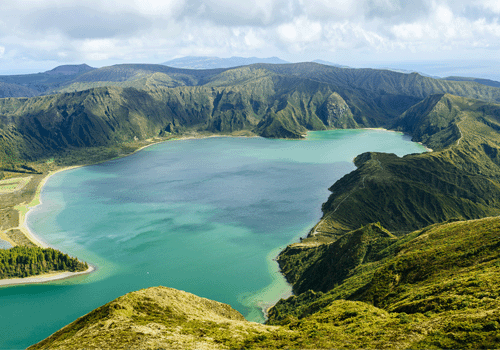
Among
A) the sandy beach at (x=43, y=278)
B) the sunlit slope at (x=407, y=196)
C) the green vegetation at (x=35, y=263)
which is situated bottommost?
the sandy beach at (x=43, y=278)

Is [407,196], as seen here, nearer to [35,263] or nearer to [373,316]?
[373,316]

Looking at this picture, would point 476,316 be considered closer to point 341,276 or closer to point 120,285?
point 341,276

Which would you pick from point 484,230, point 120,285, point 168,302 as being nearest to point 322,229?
point 484,230

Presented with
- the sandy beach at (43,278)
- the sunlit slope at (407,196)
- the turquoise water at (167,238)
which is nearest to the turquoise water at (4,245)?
the turquoise water at (167,238)

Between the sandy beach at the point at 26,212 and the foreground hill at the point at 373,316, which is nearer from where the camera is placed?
the foreground hill at the point at 373,316

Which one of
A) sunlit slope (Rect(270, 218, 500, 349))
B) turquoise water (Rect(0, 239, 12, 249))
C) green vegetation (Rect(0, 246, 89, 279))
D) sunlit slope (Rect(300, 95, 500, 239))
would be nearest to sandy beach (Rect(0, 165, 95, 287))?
green vegetation (Rect(0, 246, 89, 279))

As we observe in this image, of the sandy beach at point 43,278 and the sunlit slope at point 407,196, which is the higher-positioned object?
the sunlit slope at point 407,196

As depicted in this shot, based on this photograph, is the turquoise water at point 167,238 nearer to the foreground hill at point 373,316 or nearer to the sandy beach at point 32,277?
the sandy beach at point 32,277

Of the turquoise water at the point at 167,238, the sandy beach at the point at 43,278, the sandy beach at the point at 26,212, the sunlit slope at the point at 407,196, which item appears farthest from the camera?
the sunlit slope at the point at 407,196

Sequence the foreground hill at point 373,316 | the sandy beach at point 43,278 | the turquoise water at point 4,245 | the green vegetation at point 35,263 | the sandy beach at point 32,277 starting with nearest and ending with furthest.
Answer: the foreground hill at point 373,316
the sandy beach at point 43,278
the sandy beach at point 32,277
the green vegetation at point 35,263
the turquoise water at point 4,245
